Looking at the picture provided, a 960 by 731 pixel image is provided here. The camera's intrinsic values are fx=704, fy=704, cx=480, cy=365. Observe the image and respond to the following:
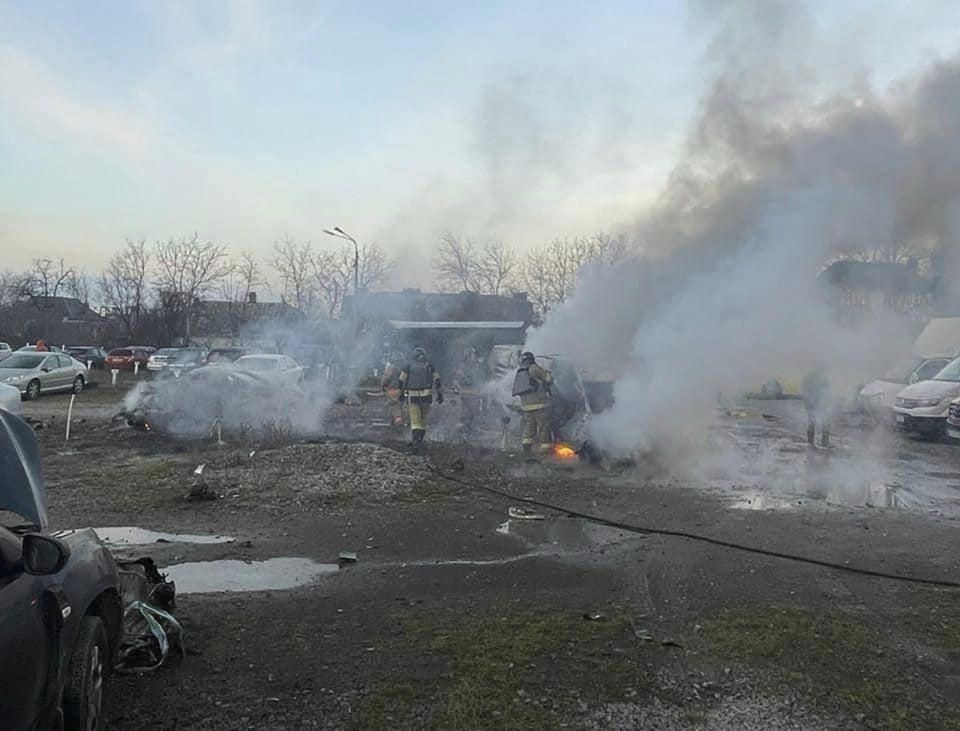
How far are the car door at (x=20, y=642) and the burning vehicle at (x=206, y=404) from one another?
10.7 m

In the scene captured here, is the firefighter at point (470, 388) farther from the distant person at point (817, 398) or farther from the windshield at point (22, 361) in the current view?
the windshield at point (22, 361)

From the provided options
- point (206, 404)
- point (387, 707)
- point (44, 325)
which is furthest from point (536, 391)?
point (44, 325)

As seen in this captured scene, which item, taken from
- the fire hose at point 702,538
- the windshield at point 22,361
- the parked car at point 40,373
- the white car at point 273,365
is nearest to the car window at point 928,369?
the fire hose at point 702,538

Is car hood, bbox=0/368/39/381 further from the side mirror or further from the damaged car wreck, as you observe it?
the side mirror

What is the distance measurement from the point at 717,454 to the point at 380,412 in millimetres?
9399

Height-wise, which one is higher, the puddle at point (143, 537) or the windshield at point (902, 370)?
the windshield at point (902, 370)

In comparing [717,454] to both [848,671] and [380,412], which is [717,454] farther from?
[380,412]

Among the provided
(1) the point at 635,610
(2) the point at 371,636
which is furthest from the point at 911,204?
(2) the point at 371,636

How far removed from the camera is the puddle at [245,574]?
574cm

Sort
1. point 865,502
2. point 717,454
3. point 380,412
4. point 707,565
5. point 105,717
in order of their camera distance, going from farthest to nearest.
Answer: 1. point 380,412
2. point 717,454
3. point 865,502
4. point 707,565
5. point 105,717

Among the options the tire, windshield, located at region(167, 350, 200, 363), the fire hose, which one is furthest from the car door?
windshield, located at region(167, 350, 200, 363)

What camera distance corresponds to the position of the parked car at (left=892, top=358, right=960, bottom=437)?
14.6 m

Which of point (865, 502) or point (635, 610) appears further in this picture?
point (865, 502)

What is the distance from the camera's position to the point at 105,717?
Answer: 363 cm
